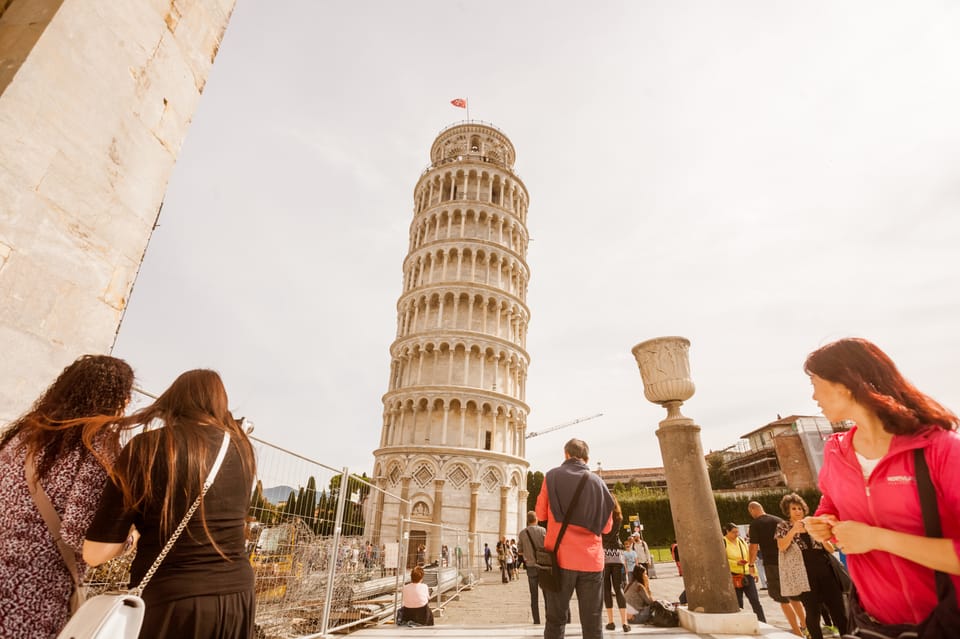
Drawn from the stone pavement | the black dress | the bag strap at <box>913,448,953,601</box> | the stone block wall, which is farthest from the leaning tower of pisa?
the bag strap at <box>913,448,953,601</box>

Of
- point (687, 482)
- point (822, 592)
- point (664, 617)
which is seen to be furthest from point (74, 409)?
point (822, 592)

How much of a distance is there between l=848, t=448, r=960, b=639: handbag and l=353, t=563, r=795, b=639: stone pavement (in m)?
4.08

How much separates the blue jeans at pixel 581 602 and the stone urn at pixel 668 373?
2.78 metres

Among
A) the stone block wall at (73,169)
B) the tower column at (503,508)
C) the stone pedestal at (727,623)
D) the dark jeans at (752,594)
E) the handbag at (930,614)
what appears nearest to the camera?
the handbag at (930,614)

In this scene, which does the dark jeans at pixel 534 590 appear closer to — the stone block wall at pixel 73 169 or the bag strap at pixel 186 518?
the bag strap at pixel 186 518

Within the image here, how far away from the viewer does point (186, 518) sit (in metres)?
1.61

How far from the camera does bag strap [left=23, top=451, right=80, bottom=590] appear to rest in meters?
1.50

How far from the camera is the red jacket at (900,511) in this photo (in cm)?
133

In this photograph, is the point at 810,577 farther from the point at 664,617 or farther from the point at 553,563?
the point at 553,563

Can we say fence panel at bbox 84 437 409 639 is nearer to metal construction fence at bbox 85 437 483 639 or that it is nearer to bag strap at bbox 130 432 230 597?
metal construction fence at bbox 85 437 483 639

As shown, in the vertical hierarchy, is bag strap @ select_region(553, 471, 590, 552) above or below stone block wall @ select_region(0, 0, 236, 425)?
below

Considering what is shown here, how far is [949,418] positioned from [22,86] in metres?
4.24

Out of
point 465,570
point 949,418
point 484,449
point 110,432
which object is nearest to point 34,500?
point 110,432

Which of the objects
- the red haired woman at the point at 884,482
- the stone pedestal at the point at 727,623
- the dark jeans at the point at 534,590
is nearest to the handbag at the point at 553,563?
the red haired woman at the point at 884,482
